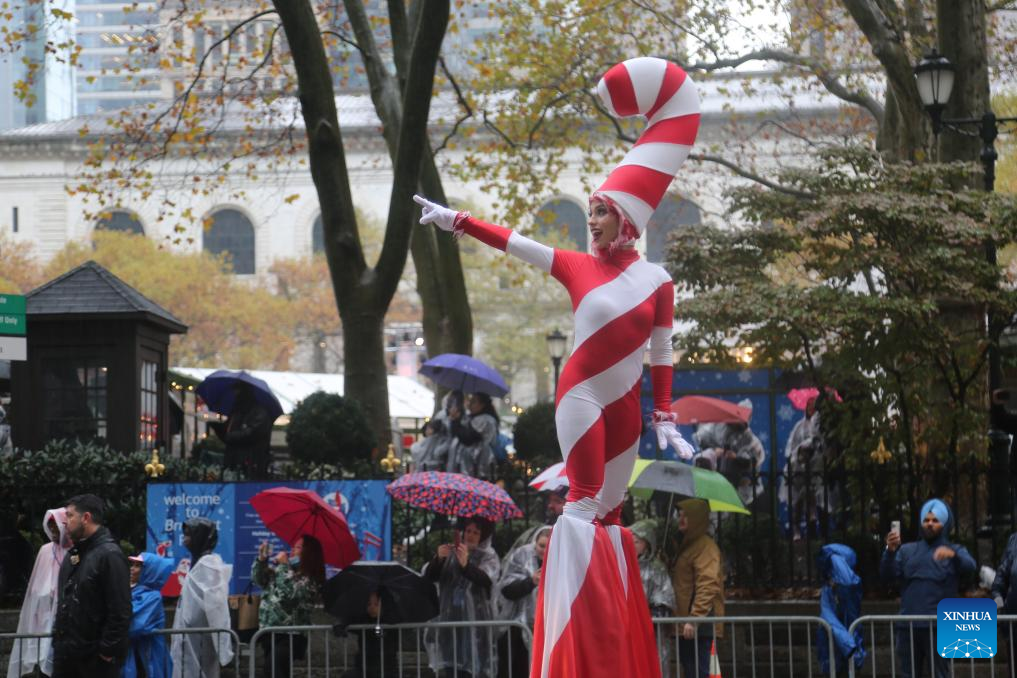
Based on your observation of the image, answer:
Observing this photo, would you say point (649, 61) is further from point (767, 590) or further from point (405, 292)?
point (405, 292)

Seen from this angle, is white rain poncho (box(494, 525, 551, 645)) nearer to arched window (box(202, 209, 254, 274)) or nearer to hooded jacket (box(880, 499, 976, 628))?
hooded jacket (box(880, 499, 976, 628))

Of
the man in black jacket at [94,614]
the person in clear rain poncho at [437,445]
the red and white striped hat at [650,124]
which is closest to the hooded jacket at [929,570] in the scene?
the person in clear rain poncho at [437,445]

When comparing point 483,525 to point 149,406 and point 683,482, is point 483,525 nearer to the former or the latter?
point 683,482

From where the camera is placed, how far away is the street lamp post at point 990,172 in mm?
14367

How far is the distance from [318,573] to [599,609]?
473cm

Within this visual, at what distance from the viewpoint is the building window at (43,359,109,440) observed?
1634 centimetres

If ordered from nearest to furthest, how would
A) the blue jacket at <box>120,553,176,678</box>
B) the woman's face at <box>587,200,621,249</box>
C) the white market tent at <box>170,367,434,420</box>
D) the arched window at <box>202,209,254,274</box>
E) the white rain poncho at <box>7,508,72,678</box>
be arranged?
the woman's face at <box>587,200,621,249</box> < the blue jacket at <box>120,553,176,678</box> < the white rain poncho at <box>7,508,72,678</box> < the white market tent at <box>170,367,434,420</box> < the arched window at <box>202,209,254,274</box>

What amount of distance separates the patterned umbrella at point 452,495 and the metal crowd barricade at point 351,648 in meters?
0.90

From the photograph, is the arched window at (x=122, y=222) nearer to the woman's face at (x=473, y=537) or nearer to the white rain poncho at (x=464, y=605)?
the woman's face at (x=473, y=537)

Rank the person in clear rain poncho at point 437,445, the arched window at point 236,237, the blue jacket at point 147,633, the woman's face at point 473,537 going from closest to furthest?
the blue jacket at point 147,633, the woman's face at point 473,537, the person in clear rain poncho at point 437,445, the arched window at point 236,237

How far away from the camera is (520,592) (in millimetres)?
11406

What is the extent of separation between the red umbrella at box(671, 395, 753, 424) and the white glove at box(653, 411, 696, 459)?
395 inches

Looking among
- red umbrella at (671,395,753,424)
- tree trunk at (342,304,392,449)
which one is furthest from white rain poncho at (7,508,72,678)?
red umbrella at (671,395,753,424)

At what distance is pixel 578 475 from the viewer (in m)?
7.18
